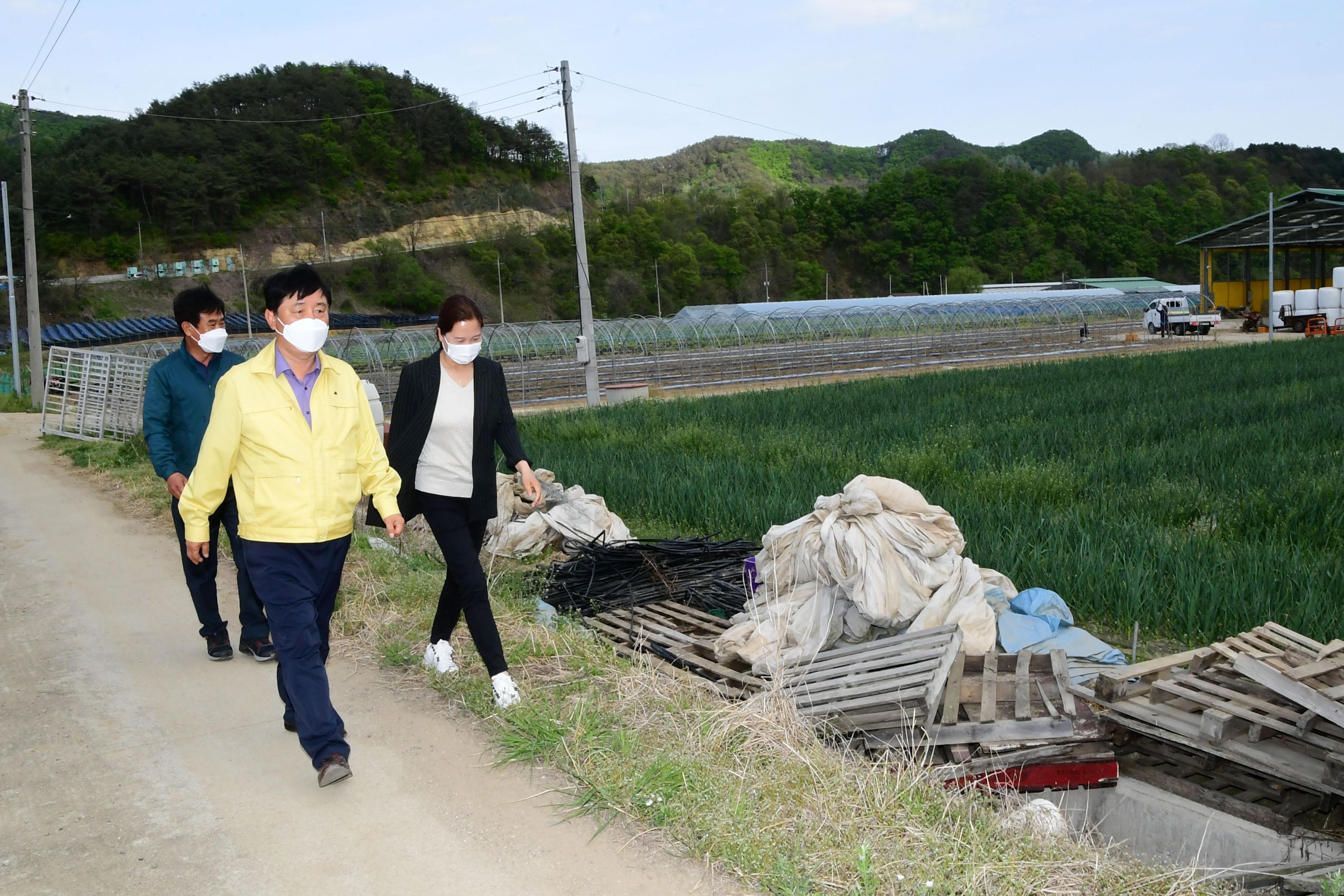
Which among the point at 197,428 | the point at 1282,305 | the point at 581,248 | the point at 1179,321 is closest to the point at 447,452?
the point at 197,428

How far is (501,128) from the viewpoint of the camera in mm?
86500

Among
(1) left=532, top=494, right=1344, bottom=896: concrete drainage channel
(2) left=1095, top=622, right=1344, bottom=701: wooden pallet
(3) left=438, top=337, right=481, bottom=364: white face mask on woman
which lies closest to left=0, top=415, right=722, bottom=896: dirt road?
(1) left=532, top=494, right=1344, bottom=896: concrete drainage channel

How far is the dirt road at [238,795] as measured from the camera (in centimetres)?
293

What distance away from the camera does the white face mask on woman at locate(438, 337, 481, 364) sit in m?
4.05

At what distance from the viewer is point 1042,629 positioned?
4992 mm

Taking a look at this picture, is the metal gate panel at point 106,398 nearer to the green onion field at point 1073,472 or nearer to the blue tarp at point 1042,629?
the green onion field at point 1073,472

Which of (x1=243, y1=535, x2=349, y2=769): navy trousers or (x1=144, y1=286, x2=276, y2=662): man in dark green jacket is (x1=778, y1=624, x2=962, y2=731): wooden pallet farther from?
(x1=144, y1=286, x2=276, y2=662): man in dark green jacket

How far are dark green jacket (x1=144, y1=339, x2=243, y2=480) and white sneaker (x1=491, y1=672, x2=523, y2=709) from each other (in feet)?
6.42

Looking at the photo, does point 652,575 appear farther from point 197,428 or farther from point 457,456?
point 197,428

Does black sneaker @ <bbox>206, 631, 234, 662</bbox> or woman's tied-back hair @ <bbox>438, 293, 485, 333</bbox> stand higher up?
woman's tied-back hair @ <bbox>438, 293, 485, 333</bbox>

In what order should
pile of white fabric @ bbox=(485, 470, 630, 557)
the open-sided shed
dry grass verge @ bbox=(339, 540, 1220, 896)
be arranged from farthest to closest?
the open-sided shed, pile of white fabric @ bbox=(485, 470, 630, 557), dry grass verge @ bbox=(339, 540, 1220, 896)

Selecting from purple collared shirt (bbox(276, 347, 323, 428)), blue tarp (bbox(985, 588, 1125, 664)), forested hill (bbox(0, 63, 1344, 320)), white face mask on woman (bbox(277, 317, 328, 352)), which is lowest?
blue tarp (bbox(985, 588, 1125, 664))

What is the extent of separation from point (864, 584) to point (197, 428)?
318 cm

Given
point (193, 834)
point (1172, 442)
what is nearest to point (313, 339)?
point (193, 834)
